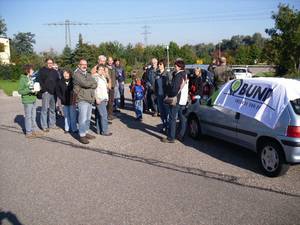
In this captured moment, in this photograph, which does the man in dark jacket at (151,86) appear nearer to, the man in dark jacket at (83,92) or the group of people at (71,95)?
the group of people at (71,95)

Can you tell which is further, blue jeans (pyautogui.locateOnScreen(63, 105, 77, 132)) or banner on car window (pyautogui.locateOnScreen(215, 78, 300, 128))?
blue jeans (pyautogui.locateOnScreen(63, 105, 77, 132))

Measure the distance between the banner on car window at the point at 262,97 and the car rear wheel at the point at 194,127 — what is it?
55.4 inches

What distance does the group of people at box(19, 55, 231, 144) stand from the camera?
8156 millimetres

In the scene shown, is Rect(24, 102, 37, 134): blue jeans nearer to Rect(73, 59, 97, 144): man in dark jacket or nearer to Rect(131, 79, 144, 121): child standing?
Rect(73, 59, 97, 144): man in dark jacket

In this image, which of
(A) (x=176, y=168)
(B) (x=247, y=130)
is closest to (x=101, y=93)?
(A) (x=176, y=168)

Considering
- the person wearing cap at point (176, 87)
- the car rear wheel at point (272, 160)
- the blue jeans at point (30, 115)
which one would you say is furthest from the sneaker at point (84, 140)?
the car rear wheel at point (272, 160)

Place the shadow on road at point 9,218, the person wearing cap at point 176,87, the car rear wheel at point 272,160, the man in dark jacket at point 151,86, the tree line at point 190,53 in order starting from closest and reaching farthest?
the shadow on road at point 9,218, the car rear wheel at point 272,160, the person wearing cap at point 176,87, the man in dark jacket at point 151,86, the tree line at point 190,53

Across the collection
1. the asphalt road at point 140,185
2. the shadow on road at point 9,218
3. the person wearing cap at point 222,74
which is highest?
the person wearing cap at point 222,74

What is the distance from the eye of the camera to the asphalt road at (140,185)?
4496 mm

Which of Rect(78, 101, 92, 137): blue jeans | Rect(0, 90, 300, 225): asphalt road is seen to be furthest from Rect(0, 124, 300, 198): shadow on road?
Rect(78, 101, 92, 137): blue jeans

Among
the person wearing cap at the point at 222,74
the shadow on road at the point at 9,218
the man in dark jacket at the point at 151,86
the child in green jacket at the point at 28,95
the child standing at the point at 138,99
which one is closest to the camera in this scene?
the shadow on road at the point at 9,218

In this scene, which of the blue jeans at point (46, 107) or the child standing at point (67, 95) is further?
the blue jeans at point (46, 107)

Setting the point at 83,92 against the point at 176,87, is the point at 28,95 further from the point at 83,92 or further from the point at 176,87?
the point at 176,87

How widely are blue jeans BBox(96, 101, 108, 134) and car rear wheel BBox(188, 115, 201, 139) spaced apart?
221 centimetres
